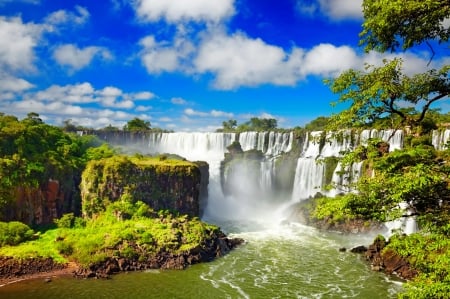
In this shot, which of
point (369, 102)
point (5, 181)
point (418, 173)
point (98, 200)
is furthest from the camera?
point (98, 200)

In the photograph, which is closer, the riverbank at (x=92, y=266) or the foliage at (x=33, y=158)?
the riverbank at (x=92, y=266)

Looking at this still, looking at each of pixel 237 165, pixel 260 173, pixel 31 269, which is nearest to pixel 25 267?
pixel 31 269

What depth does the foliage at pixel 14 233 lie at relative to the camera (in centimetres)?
3606

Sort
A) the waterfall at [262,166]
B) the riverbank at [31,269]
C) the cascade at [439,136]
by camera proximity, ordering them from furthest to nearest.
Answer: the waterfall at [262,166] < the cascade at [439,136] < the riverbank at [31,269]

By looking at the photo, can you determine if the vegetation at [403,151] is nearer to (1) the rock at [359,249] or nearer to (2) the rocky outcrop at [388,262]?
(2) the rocky outcrop at [388,262]

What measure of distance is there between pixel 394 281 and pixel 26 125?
147 ft

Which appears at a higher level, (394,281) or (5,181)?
(5,181)

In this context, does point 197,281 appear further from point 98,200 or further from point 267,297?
point 98,200

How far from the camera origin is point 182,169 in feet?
152

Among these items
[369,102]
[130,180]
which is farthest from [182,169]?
[369,102]

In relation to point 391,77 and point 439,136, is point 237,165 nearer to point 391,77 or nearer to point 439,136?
point 439,136

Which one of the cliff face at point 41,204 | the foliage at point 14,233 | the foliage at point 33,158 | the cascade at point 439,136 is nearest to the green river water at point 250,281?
the foliage at point 14,233

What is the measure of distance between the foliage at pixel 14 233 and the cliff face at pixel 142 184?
6886 millimetres

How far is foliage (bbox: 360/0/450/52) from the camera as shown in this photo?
10133 millimetres
